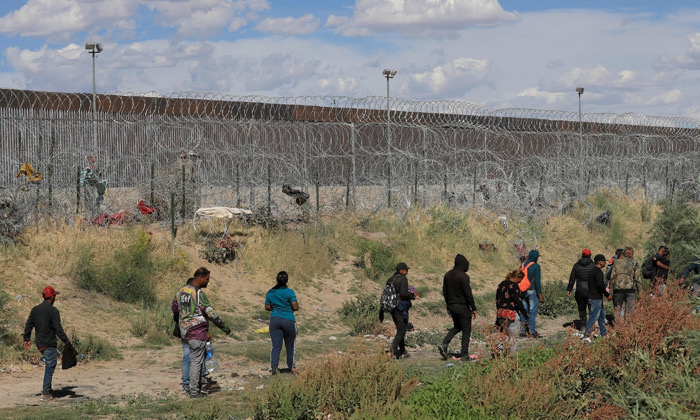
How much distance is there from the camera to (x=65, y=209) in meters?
15.3

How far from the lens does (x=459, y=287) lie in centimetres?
1080

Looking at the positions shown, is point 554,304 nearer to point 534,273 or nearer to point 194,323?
point 534,273

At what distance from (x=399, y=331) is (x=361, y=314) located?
3.12 meters

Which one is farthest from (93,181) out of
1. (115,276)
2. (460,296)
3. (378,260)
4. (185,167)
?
(460,296)

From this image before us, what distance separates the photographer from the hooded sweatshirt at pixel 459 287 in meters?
10.8

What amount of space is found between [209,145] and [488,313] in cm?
842

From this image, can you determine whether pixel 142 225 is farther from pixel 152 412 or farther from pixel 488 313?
pixel 152 412

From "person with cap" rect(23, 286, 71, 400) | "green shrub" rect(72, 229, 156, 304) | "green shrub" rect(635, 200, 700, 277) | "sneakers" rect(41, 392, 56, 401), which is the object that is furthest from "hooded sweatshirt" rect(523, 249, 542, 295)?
"sneakers" rect(41, 392, 56, 401)

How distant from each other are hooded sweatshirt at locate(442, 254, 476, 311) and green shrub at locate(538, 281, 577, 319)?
5604 mm

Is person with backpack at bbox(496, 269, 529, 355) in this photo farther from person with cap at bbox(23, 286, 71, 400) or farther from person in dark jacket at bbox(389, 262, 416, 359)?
person with cap at bbox(23, 286, 71, 400)

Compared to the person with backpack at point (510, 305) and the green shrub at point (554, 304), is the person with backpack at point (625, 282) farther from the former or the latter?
the green shrub at point (554, 304)

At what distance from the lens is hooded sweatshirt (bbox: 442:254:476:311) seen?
1076cm

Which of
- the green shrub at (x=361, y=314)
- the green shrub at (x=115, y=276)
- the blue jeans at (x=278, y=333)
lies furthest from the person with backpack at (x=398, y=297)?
the green shrub at (x=115, y=276)

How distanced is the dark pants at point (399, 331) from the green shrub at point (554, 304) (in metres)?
5.52
